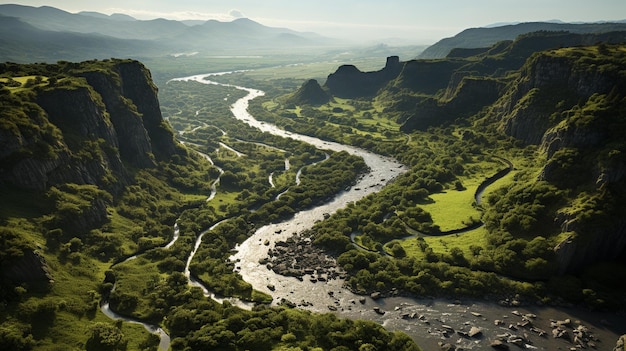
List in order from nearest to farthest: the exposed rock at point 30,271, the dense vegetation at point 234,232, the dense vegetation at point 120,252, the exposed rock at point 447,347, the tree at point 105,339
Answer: the tree at point 105,339 < the dense vegetation at point 120,252 < the exposed rock at point 447,347 < the exposed rock at point 30,271 < the dense vegetation at point 234,232

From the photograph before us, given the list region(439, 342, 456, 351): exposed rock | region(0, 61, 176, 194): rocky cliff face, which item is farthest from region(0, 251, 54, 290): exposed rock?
region(439, 342, 456, 351): exposed rock

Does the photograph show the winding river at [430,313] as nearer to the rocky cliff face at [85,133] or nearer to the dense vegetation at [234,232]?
the dense vegetation at [234,232]

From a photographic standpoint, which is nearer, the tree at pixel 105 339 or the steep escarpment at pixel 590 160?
the tree at pixel 105 339

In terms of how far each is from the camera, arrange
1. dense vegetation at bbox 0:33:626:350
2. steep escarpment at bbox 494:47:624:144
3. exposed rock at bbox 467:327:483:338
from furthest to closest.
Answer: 1. steep escarpment at bbox 494:47:624:144
2. exposed rock at bbox 467:327:483:338
3. dense vegetation at bbox 0:33:626:350

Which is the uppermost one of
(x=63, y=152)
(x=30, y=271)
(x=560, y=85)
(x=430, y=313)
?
(x=560, y=85)

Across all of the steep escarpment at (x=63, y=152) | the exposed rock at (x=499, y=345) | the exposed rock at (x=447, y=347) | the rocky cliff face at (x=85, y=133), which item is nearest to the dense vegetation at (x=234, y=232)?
the steep escarpment at (x=63, y=152)

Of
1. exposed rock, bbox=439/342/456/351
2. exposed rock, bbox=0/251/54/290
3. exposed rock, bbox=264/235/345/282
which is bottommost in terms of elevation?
exposed rock, bbox=439/342/456/351

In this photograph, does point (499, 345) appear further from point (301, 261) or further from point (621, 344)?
point (301, 261)

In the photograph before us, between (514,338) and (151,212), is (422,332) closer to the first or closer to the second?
(514,338)

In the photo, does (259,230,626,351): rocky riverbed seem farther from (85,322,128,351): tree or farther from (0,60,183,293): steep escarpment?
(0,60,183,293): steep escarpment

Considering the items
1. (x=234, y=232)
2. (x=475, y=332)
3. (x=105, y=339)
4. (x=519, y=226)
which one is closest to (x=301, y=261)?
(x=234, y=232)

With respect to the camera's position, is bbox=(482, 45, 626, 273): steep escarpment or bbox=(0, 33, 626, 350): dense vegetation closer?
bbox=(0, 33, 626, 350): dense vegetation
